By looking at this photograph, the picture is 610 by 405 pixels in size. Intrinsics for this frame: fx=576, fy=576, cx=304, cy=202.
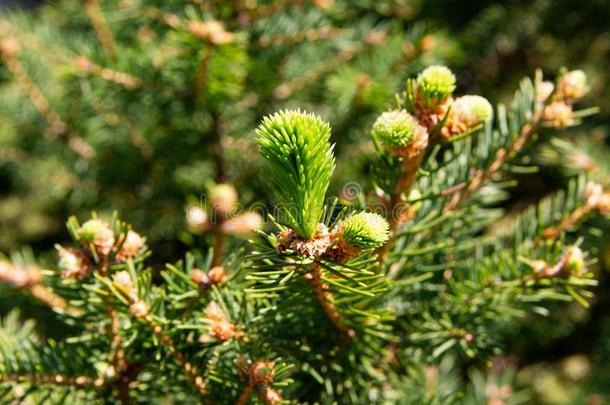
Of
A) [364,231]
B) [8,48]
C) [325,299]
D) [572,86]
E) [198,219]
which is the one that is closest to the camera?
[364,231]

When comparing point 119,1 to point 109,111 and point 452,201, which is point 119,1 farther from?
point 452,201

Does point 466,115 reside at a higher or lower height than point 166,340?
higher

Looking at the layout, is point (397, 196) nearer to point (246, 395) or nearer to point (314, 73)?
point (246, 395)

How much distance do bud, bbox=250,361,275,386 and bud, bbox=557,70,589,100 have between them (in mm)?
468

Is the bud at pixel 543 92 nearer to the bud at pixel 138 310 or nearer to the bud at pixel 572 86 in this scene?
the bud at pixel 572 86

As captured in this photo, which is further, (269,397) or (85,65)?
(85,65)

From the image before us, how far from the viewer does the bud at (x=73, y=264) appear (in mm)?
610

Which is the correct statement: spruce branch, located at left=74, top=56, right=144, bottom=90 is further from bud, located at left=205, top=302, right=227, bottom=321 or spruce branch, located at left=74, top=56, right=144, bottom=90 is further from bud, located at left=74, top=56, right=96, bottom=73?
bud, located at left=205, top=302, right=227, bottom=321

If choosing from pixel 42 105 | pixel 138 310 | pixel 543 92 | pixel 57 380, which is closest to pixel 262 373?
pixel 138 310

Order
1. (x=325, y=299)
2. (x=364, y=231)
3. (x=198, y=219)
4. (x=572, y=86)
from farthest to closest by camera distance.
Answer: (x=198, y=219), (x=572, y=86), (x=325, y=299), (x=364, y=231)

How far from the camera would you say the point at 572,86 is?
68 cm

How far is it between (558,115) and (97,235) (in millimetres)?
546

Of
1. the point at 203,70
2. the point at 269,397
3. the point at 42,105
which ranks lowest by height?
the point at 269,397

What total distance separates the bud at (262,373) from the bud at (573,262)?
0.35m
